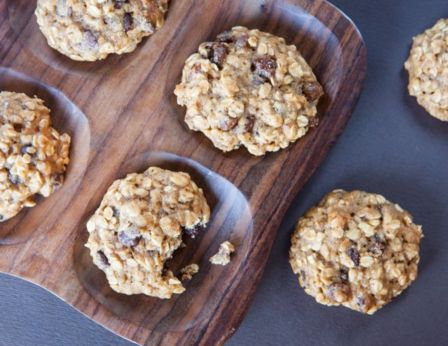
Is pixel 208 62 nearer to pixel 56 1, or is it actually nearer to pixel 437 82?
pixel 56 1

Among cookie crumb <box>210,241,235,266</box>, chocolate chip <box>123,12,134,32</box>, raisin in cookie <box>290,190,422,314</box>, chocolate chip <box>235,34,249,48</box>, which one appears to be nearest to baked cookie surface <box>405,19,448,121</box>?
raisin in cookie <box>290,190,422,314</box>

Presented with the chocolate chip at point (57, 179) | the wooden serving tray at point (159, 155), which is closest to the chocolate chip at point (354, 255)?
the wooden serving tray at point (159, 155)

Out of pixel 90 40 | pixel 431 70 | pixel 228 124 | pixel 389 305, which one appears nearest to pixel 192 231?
pixel 228 124

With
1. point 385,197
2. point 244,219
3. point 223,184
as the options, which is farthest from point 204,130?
point 385,197

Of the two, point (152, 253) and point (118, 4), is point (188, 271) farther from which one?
point (118, 4)

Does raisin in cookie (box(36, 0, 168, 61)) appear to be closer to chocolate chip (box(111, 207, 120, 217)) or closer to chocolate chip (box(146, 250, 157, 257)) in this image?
chocolate chip (box(111, 207, 120, 217))

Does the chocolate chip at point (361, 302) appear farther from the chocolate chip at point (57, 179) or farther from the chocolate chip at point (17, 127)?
the chocolate chip at point (17, 127)
